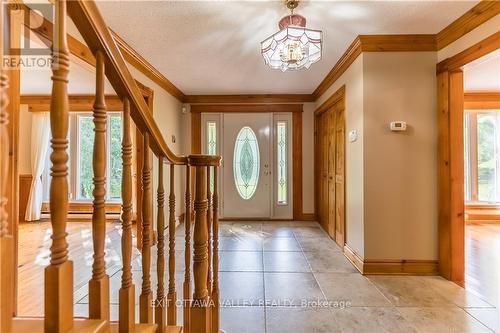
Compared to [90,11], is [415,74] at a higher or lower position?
higher

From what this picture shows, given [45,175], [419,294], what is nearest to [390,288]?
[419,294]

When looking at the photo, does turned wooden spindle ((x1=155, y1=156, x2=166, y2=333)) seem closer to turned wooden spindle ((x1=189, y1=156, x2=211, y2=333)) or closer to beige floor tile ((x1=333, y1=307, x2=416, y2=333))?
turned wooden spindle ((x1=189, y1=156, x2=211, y2=333))

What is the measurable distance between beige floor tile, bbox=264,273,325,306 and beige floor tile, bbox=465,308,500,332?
1.09m

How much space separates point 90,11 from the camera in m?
0.73

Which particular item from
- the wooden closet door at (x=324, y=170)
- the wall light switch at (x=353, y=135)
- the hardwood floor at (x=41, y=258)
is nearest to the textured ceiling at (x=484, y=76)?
the wall light switch at (x=353, y=135)

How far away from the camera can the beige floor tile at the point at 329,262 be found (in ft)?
9.00

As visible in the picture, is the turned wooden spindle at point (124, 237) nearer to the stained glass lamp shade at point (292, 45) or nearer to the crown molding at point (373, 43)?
the crown molding at point (373, 43)

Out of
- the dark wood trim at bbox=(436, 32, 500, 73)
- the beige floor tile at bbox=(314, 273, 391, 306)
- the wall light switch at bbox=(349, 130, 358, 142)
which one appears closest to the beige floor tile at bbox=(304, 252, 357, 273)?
the beige floor tile at bbox=(314, 273, 391, 306)

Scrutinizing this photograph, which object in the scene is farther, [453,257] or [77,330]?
A: [453,257]

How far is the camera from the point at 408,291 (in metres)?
2.29

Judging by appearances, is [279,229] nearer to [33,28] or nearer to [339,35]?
[339,35]

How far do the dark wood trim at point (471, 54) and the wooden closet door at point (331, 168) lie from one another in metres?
1.49

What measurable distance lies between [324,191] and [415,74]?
2.26 meters

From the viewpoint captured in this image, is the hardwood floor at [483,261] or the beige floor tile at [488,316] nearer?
the beige floor tile at [488,316]
